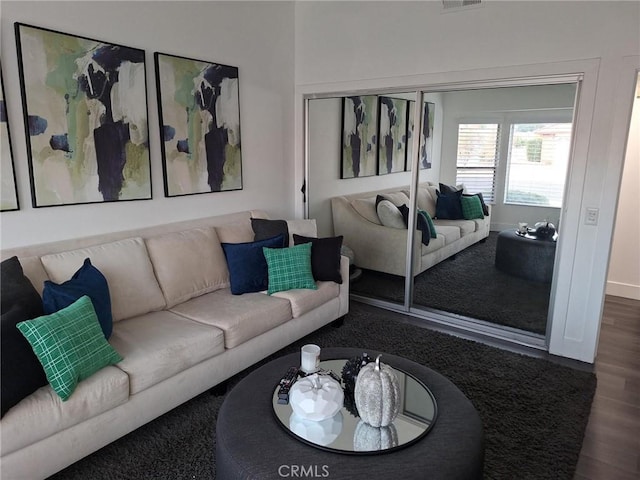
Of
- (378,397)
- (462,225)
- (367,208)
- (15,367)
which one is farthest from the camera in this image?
(367,208)

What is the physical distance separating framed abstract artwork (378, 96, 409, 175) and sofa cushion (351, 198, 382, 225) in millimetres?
306

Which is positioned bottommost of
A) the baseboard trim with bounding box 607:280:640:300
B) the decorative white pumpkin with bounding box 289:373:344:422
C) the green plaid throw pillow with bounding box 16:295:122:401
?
the baseboard trim with bounding box 607:280:640:300

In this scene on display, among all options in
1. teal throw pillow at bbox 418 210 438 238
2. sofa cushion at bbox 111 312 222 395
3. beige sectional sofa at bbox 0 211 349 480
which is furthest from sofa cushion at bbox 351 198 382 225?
sofa cushion at bbox 111 312 222 395

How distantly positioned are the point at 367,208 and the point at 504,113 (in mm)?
1477

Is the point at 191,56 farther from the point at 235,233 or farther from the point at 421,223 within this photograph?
the point at 421,223

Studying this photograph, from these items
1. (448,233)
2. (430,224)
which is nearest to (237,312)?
(430,224)

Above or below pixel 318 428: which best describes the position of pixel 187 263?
above

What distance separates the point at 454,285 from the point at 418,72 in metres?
1.89

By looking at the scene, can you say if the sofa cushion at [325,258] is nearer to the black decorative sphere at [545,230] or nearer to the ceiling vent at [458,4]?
the black decorative sphere at [545,230]

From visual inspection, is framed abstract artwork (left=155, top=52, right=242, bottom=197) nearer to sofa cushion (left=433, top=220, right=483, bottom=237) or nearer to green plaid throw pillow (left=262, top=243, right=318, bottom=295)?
green plaid throw pillow (left=262, top=243, right=318, bottom=295)

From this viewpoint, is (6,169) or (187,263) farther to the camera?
(187,263)

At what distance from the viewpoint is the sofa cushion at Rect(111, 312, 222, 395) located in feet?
7.14

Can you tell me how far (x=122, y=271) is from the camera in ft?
8.79

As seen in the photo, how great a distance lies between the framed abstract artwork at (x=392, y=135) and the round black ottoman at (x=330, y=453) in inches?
99.5
